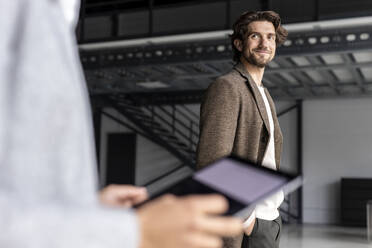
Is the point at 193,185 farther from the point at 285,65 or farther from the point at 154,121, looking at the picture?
the point at 154,121

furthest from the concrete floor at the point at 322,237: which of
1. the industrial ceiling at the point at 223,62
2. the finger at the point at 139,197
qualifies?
the finger at the point at 139,197

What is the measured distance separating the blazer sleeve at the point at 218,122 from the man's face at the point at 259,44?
366 millimetres

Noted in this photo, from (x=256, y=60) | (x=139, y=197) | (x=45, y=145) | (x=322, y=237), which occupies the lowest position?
(x=322, y=237)

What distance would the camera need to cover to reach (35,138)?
58 centimetres

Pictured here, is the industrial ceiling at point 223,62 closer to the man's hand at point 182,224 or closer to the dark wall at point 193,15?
the dark wall at point 193,15

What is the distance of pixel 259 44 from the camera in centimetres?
260

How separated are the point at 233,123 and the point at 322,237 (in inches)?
423

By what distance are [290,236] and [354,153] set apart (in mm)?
4816

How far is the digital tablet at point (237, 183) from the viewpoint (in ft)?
2.40

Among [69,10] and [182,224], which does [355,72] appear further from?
[182,224]

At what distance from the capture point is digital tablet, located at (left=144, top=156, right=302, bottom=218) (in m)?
0.73

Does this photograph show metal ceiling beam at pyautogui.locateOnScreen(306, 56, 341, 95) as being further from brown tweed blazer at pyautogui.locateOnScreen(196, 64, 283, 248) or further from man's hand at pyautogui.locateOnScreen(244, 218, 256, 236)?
man's hand at pyautogui.locateOnScreen(244, 218, 256, 236)

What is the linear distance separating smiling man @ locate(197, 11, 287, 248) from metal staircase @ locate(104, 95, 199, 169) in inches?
585

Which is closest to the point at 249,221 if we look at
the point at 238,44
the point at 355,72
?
the point at 238,44
